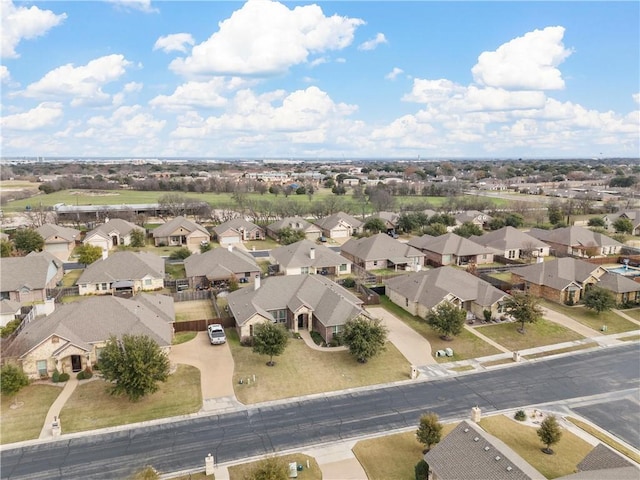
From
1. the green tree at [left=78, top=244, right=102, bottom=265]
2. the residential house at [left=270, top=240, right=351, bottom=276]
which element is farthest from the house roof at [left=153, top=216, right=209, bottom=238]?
the residential house at [left=270, top=240, right=351, bottom=276]

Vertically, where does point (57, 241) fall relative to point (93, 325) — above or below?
above

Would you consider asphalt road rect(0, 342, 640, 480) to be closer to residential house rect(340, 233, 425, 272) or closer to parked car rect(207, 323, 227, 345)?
parked car rect(207, 323, 227, 345)

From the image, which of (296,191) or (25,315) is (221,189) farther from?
(25,315)


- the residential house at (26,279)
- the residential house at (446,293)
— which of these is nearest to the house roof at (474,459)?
the residential house at (446,293)

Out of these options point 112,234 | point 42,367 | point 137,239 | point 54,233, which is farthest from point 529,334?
point 54,233

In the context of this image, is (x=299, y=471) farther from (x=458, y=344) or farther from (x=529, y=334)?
(x=529, y=334)

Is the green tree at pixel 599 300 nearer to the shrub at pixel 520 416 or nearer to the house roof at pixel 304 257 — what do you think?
the shrub at pixel 520 416

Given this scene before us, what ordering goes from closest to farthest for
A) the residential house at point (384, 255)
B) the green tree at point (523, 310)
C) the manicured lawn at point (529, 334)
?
the manicured lawn at point (529, 334)
the green tree at point (523, 310)
the residential house at point (384, 255)
